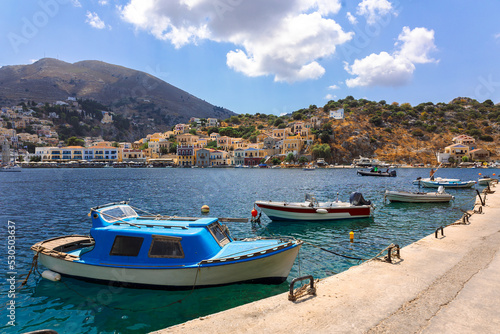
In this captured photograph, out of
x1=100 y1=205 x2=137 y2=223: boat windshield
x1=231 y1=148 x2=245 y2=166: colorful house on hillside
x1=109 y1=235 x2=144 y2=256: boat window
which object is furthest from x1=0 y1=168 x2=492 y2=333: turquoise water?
x1=231 y1=148 x2=245 y2=166: colorful house on hillside

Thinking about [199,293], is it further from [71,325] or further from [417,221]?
[417,221]

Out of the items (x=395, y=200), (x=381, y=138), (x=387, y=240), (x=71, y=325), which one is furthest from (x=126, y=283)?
(x=381, y=138)

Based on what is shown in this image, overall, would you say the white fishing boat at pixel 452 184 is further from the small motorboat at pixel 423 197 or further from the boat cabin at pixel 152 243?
the boat cabin at pixel 152 243

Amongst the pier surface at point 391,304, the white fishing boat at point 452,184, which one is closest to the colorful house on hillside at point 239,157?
the white fishing boat at point 452,184

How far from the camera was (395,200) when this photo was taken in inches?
1323

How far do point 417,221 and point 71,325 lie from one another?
24.2m

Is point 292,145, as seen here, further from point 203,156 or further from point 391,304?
point 391,304

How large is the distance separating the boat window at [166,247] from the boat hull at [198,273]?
465mm

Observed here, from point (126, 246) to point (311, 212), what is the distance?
15205mm

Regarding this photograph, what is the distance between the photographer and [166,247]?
1093cm

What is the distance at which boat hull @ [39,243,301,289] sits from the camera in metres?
10.6

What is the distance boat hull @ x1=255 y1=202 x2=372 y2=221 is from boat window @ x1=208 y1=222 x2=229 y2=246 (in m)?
11.1

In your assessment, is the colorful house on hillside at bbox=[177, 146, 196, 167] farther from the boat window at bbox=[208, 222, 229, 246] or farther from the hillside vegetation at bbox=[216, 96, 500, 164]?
the boat window at bbox=[208, 222, 229, 246]

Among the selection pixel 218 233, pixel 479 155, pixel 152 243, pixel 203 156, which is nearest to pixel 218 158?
pixel 203 156
